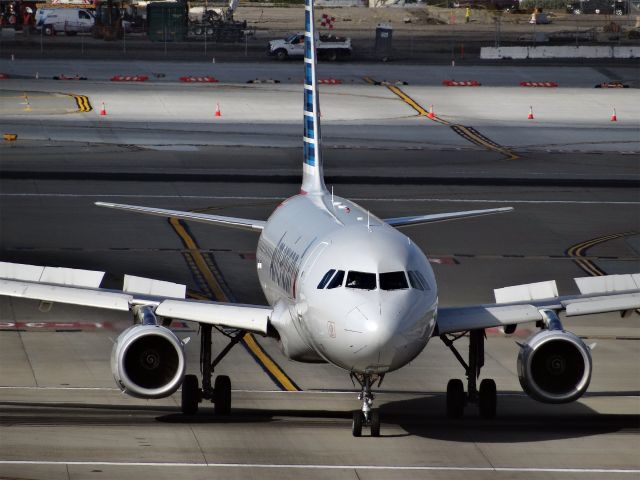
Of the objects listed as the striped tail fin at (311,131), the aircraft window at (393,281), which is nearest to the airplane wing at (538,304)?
the aircraft window at (393,281)

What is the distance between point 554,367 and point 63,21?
430 feet

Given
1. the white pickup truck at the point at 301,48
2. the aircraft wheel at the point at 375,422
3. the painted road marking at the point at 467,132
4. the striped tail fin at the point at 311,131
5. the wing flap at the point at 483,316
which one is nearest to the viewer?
the aircraft wheel at the point at 375,422

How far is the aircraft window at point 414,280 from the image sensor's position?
26291mm

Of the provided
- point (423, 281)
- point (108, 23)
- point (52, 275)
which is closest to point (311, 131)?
point (52, 275)

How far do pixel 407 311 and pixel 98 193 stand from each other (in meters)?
40.7

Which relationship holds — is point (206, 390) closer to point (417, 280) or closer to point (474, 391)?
point (474, 391)

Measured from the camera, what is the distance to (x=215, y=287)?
46.4 metres

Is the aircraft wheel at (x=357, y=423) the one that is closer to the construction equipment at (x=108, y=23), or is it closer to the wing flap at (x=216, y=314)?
the wing flap at (x=216, y=314)

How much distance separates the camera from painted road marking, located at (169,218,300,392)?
34.7 metres

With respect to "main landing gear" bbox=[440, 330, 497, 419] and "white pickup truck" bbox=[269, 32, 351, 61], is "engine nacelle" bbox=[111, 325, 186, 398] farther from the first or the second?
"white pickup truck" bbox=[269, 32, 351, 61]

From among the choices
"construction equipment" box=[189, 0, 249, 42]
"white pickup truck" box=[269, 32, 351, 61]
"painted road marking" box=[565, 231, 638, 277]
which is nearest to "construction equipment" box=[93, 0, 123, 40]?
"construction equipment" box=[189, 0, 249, 42]

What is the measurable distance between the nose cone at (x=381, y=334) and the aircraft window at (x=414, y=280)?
643mm

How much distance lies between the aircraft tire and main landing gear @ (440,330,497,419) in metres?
5.28

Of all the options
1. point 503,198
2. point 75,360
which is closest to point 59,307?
point 75,360
